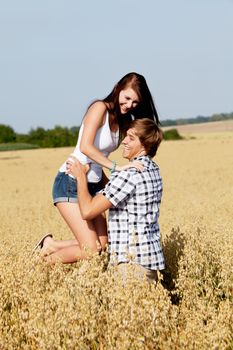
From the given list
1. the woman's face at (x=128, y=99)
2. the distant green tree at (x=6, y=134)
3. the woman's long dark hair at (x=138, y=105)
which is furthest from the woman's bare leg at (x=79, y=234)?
the distant green tree at (x=6, y=134)

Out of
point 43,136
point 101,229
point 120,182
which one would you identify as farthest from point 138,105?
point 43,136

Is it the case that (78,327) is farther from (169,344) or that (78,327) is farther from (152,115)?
(152,115)

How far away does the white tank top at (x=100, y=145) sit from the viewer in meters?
5.53

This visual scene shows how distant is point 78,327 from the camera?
3.57 metres

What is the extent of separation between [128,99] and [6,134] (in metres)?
80.9

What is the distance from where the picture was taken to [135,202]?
5.18 m

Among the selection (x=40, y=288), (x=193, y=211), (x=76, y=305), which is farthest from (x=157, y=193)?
(x=193, y=211)

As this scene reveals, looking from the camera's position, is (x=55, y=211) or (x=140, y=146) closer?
(x=140, y=146)

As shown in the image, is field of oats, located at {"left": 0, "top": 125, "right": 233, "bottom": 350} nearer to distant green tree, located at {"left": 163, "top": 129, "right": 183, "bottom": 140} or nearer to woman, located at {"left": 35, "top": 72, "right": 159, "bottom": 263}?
woman, located at {"left": 35, "top": 72, "right": 159, "bottom": 263}

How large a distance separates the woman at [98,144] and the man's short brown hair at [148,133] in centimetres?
20

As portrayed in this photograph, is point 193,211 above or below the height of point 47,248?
below

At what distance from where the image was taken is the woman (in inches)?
211

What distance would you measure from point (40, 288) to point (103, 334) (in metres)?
0.81

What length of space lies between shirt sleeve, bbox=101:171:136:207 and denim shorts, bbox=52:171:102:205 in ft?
1.73
